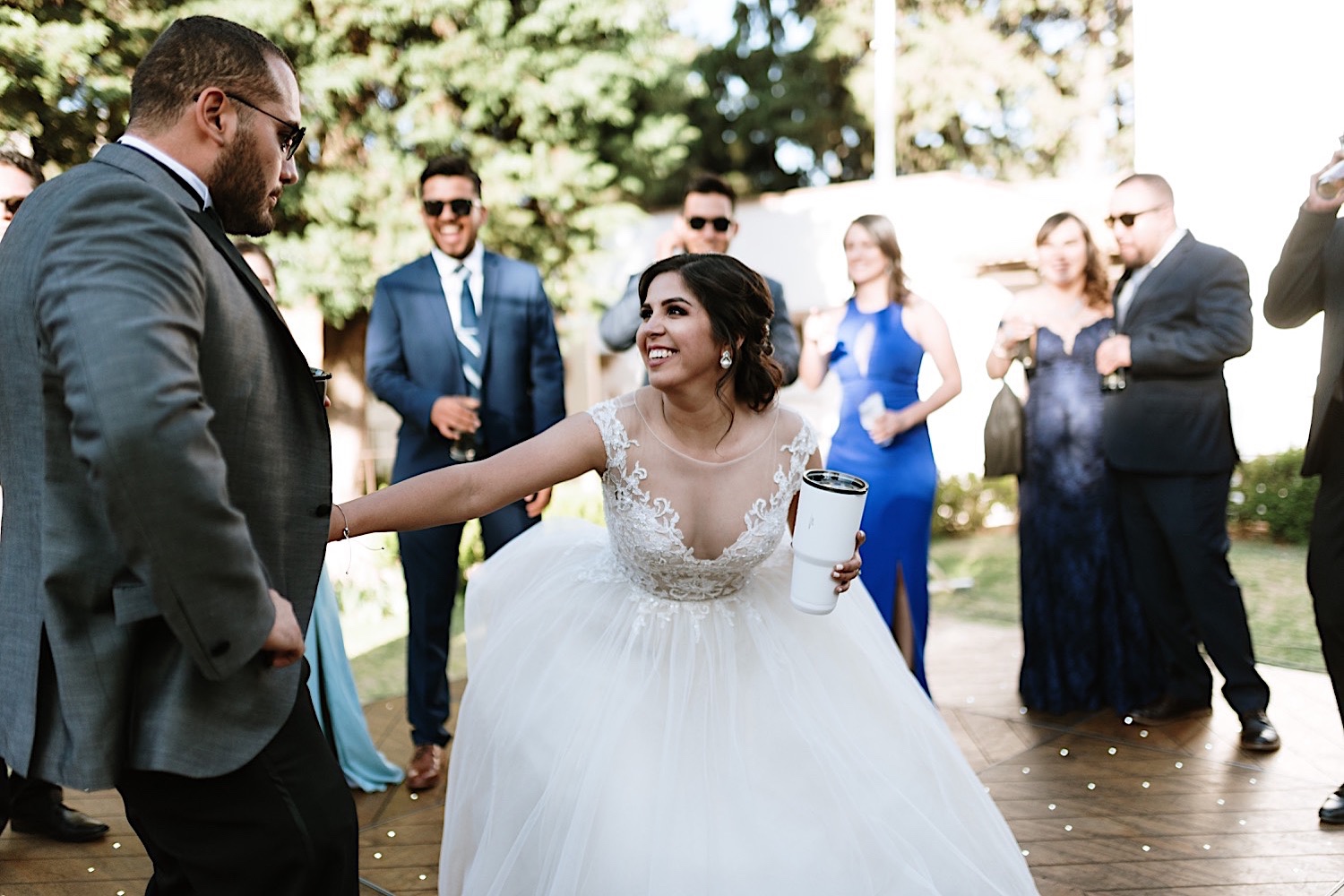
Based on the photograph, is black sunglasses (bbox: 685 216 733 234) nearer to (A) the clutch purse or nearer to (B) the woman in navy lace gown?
(B) the woman in navy lace gown

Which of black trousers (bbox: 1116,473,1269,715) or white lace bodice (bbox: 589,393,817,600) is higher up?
white lace bodice (bbox: 589,393,817,600)

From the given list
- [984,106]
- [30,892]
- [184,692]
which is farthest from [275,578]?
[984,106]

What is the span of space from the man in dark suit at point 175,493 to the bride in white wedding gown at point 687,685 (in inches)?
22.4

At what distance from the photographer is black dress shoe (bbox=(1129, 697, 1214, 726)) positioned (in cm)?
482

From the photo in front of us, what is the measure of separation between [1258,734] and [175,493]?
14.4 feet

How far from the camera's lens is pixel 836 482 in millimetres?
2469

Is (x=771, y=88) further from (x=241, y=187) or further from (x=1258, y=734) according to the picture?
(x=241, y=187)

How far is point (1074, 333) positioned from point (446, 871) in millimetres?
3685

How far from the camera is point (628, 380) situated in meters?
19.7

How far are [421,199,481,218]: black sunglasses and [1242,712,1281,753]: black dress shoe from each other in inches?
152

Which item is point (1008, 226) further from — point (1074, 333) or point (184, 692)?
point (184, 692)

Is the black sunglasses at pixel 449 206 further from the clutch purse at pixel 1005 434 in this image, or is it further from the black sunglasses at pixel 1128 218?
the black sunglasses at pixel 1128 218

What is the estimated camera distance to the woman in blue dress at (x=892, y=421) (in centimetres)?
470

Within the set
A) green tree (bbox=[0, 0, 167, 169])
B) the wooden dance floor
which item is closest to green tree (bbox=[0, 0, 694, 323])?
green tree (bbox=[0, 0, 167, 169])
